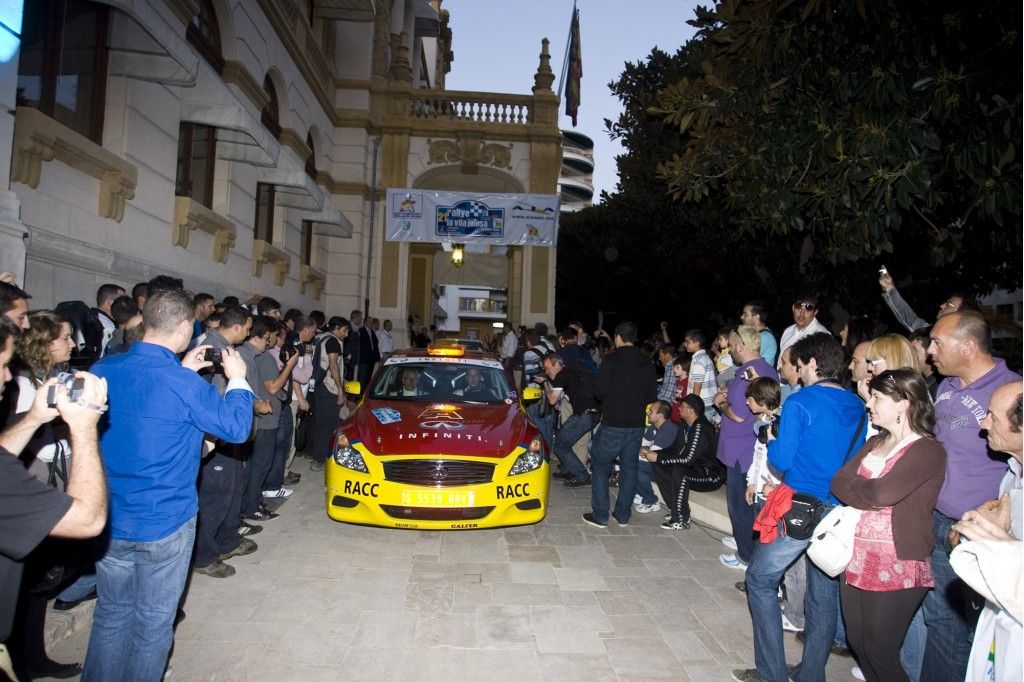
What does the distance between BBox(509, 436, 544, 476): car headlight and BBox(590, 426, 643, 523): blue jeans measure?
0.76 meters

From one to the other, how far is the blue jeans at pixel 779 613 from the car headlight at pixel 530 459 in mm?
2575

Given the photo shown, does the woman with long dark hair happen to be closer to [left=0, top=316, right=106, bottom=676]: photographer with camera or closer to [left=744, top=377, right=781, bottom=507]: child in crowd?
[left=744, top=377, right=781, bottom=507]: child in crowd

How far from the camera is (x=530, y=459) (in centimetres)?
586

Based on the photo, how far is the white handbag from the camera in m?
2.97

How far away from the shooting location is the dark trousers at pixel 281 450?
6.61 metres

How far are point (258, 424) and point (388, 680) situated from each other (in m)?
2.91

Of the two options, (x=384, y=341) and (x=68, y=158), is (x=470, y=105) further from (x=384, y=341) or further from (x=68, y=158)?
(x=68, y=158)

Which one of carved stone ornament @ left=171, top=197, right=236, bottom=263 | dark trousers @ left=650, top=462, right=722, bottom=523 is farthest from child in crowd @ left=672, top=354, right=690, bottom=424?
carved stone ornament @ left=171, top=197, right=236, bottom=263

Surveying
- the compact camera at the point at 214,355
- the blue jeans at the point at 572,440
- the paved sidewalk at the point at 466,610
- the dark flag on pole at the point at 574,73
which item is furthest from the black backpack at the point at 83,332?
the dark flag on pole at the point at 574,73

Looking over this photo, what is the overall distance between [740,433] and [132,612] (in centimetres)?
426

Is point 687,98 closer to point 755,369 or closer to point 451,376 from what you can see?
point 755,369

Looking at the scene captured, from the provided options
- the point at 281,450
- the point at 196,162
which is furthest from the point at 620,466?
the point at 196,162

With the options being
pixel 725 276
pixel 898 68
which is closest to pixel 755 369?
pixel 898 68

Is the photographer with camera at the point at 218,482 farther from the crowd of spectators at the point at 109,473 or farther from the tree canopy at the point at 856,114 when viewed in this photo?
the tree canopy at the point at 856,114
